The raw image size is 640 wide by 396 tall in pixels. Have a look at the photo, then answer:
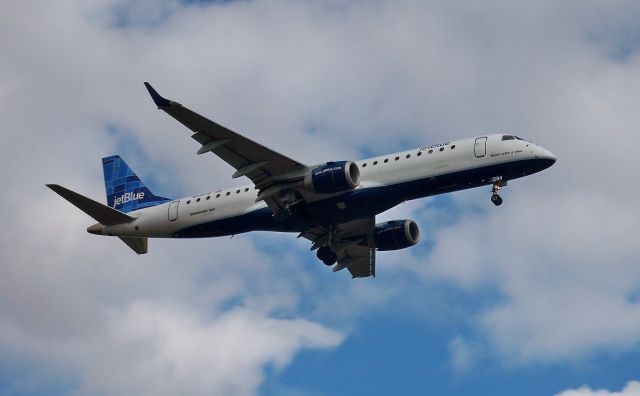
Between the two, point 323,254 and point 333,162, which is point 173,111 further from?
point 323,254

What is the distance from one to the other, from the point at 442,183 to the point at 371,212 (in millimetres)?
4169

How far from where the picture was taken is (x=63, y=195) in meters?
57.1

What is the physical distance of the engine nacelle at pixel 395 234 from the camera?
207 ft

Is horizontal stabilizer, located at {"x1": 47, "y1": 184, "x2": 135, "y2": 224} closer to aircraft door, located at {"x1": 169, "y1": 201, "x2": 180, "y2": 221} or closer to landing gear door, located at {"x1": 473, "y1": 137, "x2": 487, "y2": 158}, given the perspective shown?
aircraft door, located at {"x1": 169, "y1": 201, "x2": 180, "y2": 221}

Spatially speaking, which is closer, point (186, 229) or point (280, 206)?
point (280, 206)

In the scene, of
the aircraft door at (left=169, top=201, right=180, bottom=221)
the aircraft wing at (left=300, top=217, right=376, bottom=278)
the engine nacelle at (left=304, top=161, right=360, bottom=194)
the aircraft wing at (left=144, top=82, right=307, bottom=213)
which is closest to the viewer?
the aircraft wing at (left=144, top=82, right=307, bottom=213)

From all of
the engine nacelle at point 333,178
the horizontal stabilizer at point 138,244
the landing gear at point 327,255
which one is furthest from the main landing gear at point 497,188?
the horizontal stabilizer at point 138,244

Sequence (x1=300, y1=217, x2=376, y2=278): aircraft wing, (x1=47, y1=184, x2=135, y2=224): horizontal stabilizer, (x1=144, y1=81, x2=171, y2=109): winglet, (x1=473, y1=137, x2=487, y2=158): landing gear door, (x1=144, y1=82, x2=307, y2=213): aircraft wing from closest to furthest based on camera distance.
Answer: (x1=144, y1=81, x2=171, y2=109): winglet < (x1=144, y1=82, x2=307, y2=213): aircraft wing < (x1=473, y1=137, x2=487, y2=158): landing gear door < (x1=47, y1=184, x2=135, y2=224): horizontal stabilizer < (x1=300, y1=217, x2=376, y2=278): aircraft wing

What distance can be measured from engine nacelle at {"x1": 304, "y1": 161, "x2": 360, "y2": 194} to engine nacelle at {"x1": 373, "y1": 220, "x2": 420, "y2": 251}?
26.4ft

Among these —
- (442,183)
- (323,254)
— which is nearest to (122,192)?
(323,254)

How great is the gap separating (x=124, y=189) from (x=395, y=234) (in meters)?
16.4

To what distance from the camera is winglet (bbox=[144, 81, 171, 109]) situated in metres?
51.1

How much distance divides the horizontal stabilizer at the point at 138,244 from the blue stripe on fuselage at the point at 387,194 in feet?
26.3

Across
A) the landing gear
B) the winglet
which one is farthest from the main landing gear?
the winglet
